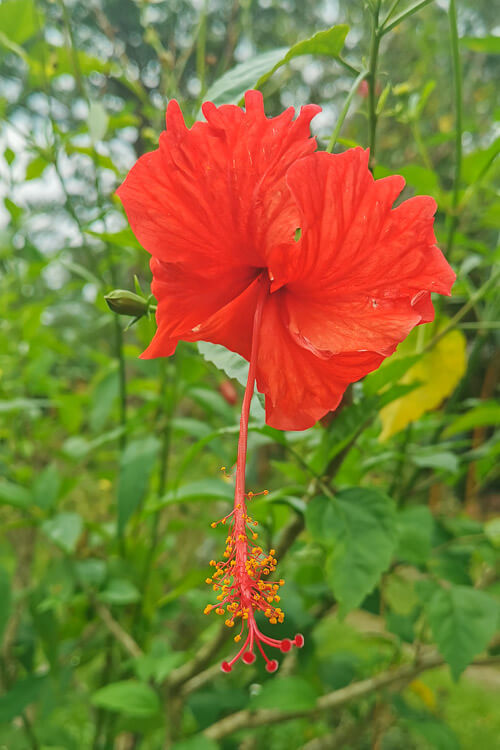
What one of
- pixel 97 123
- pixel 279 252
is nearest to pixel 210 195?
pixel 279 252

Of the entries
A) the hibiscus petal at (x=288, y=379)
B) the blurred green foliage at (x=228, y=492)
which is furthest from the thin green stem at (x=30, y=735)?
the hibiscus petal at (x=288, y=379)

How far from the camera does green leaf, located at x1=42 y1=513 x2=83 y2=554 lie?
0.93 meters

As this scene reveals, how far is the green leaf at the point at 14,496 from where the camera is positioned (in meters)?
0.96

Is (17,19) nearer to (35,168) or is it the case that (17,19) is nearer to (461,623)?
(35,168)

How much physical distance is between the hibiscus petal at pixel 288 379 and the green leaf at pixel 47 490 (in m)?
0.65

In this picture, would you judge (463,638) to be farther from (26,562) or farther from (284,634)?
A: (26,562)

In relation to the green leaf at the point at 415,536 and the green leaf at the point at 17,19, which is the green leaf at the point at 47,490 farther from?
the green leaf at the point at 17,19

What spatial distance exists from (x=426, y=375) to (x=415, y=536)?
0.81ft

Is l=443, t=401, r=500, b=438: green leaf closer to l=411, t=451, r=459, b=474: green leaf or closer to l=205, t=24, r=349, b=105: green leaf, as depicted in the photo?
l=411, t=451, r=459, b=474: green leaf

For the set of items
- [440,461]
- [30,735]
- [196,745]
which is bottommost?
[30,735]

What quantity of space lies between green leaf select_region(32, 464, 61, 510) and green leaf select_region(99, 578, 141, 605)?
17 cm

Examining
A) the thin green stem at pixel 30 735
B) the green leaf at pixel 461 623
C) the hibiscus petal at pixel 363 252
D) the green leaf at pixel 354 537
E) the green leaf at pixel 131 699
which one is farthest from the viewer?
the thin green stem at pixel 30 735

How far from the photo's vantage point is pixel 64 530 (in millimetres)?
962

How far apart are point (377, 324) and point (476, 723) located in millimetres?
2413
